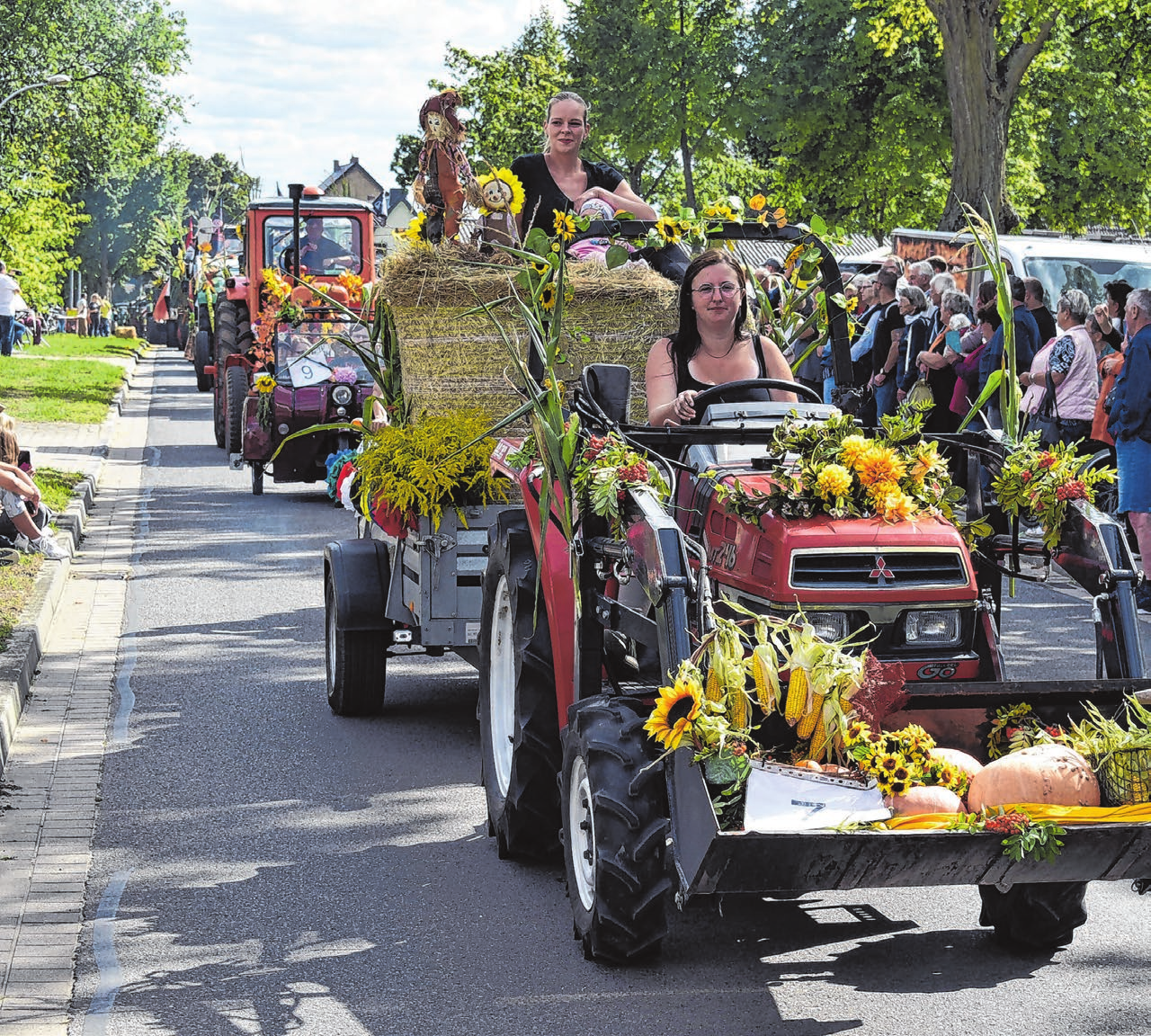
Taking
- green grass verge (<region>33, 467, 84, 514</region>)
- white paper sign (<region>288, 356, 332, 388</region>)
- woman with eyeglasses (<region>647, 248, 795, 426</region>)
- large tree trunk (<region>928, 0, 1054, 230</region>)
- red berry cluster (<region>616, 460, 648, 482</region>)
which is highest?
large tree trunk (<region>928, 0, 1054, 230</region>)

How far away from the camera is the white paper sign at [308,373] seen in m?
17.0

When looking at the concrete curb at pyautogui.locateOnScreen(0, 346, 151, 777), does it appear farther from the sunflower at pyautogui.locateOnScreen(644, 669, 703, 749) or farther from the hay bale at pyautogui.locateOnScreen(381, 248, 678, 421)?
the sunflower at pyautogui.locateOnScreen(644, 669, 703, 749)

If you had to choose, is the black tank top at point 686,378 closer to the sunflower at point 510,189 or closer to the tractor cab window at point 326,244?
the sunflower at point 510,189

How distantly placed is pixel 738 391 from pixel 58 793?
3.25 m

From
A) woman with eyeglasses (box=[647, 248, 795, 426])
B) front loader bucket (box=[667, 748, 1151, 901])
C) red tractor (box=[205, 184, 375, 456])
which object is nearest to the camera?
front loader bucket (box=[667, 748, 1151, 901])

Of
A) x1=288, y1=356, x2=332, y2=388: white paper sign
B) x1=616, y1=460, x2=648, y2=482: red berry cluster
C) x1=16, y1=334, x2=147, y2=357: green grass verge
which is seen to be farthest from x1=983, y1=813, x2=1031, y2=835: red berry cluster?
x1=16, y1=334, x2=147, y2=357: green grass verge

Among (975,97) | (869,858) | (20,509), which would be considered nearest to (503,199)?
(869,858)

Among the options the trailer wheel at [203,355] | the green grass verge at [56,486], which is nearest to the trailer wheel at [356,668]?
the green grass verge at [56,486]

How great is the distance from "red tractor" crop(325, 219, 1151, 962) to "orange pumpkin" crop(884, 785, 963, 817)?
0.74 feet

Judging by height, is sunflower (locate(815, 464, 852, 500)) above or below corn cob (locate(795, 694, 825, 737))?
above

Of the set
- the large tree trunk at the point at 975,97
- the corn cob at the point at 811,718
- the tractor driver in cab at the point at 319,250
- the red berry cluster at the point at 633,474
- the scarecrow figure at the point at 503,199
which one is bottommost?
the corn cob at the point at 811,718

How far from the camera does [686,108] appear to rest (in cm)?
3988

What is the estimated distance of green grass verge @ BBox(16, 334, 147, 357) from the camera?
1788 inches

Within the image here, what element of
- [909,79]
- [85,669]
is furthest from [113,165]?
[85,669]
